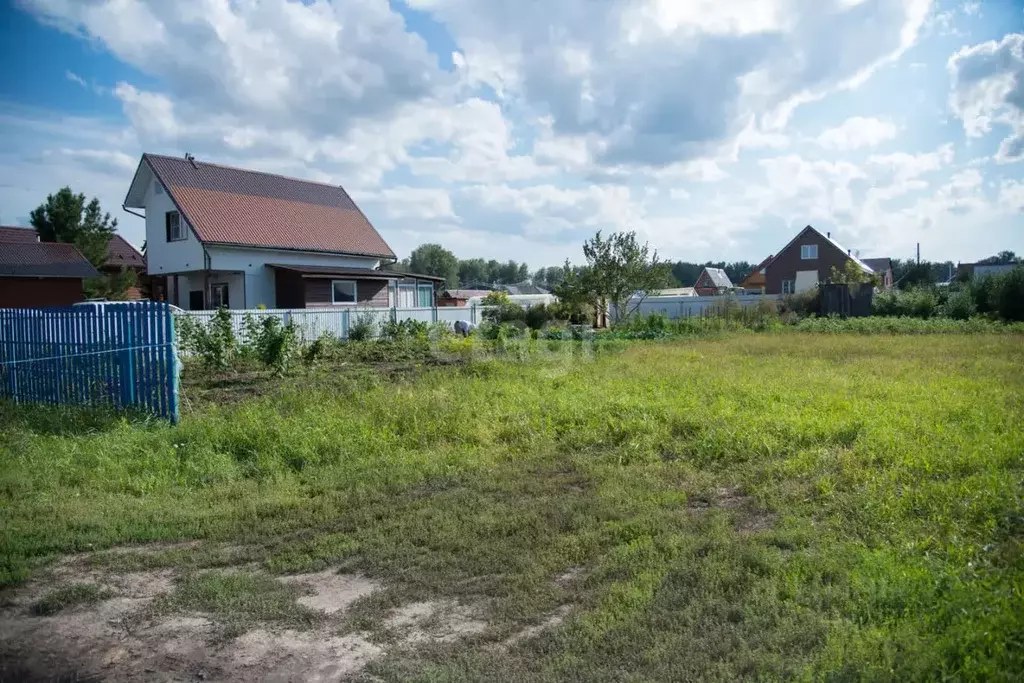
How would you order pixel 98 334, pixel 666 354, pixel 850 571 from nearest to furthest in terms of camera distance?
pixel 850 571
pixel 98 334
pixel 666 354

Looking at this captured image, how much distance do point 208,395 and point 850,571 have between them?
34.2ft

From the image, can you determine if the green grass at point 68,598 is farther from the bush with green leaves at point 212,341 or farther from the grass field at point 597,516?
the bush with green leaves at point 212,341

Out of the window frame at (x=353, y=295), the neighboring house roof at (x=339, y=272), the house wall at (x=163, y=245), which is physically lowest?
the window frame at (x=353, y=295)

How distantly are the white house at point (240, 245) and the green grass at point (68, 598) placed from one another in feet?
82.9

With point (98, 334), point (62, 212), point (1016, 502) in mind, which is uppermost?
point (62, 212)

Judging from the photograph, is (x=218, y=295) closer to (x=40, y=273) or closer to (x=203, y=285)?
(x=203, y=285)

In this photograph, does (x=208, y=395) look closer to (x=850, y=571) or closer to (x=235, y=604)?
(x=235, y=604)

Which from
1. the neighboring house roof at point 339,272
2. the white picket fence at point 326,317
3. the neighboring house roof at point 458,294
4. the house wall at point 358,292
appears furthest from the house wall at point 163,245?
the neighboring house roof at point 458,294

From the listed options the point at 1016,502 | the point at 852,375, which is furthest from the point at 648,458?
the point at 852,375

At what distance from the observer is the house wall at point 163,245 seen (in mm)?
28562

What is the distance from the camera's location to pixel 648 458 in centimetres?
679

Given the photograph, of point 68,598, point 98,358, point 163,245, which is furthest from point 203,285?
point 68,598

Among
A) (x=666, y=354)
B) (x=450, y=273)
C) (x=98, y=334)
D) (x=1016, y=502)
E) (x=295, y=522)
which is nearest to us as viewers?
(x=1016, y=502)

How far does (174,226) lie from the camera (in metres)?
29.6
